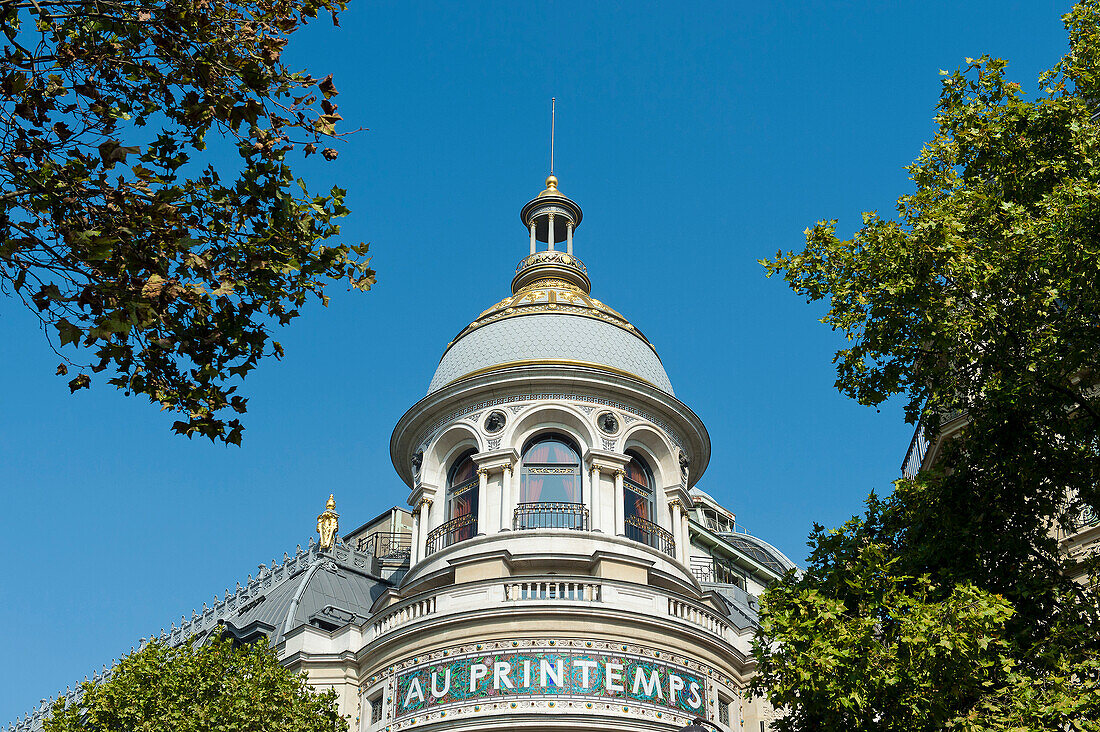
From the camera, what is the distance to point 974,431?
17.6 m

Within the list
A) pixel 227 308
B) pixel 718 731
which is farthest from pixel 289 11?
pixel 718 731

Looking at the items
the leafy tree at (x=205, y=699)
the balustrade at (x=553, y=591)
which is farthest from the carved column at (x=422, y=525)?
the leafy tree at (x=205, y=699)

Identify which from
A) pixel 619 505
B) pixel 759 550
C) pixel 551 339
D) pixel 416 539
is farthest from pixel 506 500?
pixel 759 550

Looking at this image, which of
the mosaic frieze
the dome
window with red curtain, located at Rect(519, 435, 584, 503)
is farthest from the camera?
the dome

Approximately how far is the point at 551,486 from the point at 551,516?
989mm

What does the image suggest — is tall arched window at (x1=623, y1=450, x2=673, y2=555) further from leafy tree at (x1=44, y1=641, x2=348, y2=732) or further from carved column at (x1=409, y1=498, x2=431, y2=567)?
leafy tree at (x1=44, y1=641, x2=348, y2=732)

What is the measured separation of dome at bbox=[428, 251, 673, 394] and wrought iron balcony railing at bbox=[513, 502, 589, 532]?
4327 millimetres

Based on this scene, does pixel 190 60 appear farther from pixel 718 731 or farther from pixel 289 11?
pixel 718 731

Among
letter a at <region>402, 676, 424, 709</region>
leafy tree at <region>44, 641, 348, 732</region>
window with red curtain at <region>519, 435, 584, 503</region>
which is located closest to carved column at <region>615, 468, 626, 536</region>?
window with red curtain at <region>519, 435, 584, 503</region>

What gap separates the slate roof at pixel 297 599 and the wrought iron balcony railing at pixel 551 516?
6.14 meters

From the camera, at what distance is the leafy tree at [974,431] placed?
50.4 ft

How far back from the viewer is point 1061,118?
711 inches

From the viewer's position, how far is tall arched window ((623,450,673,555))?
3244 centimetres

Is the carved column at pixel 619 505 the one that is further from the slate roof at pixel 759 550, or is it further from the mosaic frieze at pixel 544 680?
the slate roof at pixel 759 550
